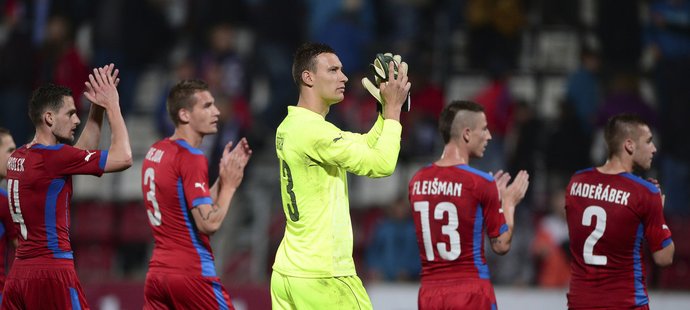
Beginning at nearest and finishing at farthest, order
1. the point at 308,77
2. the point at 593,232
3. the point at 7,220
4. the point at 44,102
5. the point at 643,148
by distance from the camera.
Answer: the point at 308,77 → the point at 44,102 → the point at 593,232 → the point at 643,148 → the point at 7,220

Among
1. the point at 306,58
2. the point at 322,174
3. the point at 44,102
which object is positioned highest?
the point at 306,58

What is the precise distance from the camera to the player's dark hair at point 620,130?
26.3 ft

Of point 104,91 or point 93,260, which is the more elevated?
point 104,91

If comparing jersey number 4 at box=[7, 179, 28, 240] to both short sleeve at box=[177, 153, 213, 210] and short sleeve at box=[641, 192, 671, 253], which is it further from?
short sleeve at box=[641, 192, 671, 253]

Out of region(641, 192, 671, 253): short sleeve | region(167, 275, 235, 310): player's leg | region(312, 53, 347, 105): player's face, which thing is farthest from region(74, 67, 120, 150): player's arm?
region(641, 192, 671, 253): short sleeve

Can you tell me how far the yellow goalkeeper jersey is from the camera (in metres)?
6.68

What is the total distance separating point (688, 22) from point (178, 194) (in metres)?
8.81

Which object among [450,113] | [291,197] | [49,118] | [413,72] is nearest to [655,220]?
[450,113]

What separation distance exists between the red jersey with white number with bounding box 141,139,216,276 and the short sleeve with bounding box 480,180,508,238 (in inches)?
82.1

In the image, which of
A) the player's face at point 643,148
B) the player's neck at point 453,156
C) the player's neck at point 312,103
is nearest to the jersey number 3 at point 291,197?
the player's neck at point 312,103

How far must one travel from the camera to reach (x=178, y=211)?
812 cm

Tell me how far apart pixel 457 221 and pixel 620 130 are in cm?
141

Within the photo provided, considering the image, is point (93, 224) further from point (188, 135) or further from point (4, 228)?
point (188, 135)

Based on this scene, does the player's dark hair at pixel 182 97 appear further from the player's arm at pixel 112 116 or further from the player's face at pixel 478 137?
the player's face at pixel 478 137
